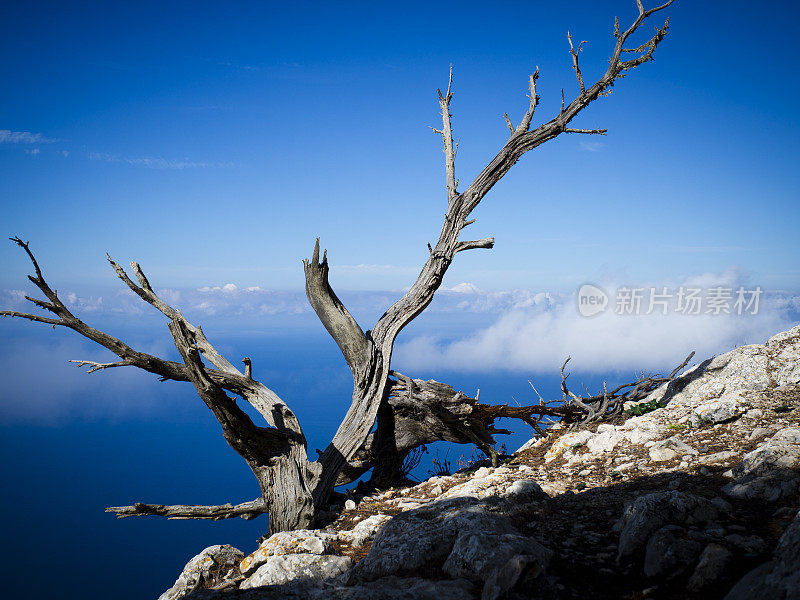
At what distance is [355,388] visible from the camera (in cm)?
803

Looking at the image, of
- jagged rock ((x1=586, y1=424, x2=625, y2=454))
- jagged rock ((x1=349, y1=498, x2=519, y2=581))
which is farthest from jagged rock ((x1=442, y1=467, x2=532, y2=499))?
jagged rock ((x1=586, y1=424, x2=625, y2=454))

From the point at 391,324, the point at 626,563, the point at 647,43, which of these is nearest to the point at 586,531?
the point at 626,563

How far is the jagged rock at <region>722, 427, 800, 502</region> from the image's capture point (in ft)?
14.3

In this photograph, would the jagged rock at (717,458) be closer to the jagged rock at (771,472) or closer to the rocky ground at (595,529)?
the rocky ground at (595,529)

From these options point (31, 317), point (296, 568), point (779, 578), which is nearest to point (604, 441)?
point (296, 568)

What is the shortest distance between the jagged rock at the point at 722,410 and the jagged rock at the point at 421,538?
4215 millimetres

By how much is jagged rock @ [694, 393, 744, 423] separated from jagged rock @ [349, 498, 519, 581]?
4.21 meters

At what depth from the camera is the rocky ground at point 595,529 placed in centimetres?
340

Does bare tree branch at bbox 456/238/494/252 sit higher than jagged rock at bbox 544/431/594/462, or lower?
higher

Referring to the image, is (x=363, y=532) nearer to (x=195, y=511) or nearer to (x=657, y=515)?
(x=195, y=511)

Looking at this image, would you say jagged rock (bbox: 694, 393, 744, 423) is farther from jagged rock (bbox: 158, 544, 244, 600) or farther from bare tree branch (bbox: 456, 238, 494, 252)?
jagged rock (bbox: 158, 544, 244, 600)

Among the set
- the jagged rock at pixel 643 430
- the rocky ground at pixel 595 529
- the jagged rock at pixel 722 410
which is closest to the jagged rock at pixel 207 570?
the rocky ground at pixel 595 529

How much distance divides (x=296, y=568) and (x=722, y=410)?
6097 mm

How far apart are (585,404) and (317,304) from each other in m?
5.96
